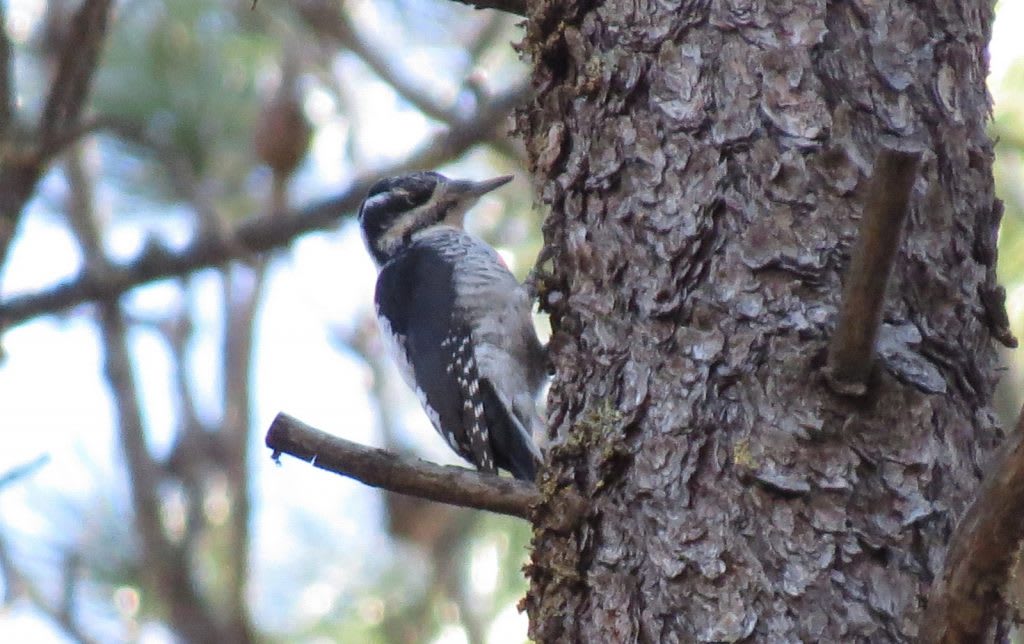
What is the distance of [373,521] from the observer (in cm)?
632

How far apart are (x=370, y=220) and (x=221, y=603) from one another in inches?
70.8

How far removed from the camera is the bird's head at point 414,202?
4.35 meters

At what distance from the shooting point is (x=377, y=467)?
2.00 meters

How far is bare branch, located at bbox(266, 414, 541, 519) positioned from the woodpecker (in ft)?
4.95

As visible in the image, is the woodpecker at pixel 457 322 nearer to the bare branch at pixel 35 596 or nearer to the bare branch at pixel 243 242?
the bare branch at pixel 243 242

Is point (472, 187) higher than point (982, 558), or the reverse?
point (472, 187)

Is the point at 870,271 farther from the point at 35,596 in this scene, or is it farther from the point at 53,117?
the point at 35,596

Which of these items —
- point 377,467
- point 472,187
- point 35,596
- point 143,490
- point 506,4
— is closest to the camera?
point 377,467

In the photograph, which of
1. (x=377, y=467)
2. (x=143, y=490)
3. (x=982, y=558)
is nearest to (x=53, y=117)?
(x=143, y=490)

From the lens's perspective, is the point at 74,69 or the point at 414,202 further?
the point at 414,202

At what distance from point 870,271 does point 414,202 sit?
2.85 meters

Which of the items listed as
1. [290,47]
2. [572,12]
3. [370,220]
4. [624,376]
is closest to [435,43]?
[290,47]

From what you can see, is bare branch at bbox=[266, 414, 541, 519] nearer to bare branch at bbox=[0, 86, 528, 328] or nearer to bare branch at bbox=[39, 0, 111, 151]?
bare branch at bbox=[39, 0, 111, 151]

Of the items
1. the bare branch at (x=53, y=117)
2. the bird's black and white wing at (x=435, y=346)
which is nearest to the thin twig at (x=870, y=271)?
the bird's black and white wing at (x=435, y=346)
